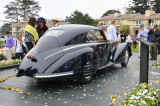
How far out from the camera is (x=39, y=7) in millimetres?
80000

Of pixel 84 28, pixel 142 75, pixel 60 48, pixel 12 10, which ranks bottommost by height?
pixel 142 75

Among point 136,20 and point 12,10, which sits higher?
point 12,10

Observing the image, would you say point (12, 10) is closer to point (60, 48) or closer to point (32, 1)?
point (32, 1)

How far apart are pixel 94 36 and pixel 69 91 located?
228 cm

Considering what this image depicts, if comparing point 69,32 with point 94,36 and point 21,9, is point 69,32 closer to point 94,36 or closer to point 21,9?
point 94,36

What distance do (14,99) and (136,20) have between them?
206 feet

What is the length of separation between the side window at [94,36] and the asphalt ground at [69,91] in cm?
136

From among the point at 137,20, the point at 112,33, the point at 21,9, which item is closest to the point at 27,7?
the point at 21,9

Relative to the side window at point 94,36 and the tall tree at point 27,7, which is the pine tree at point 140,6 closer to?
the tall tree at point 27,7

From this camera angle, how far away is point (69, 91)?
5090 millimetres

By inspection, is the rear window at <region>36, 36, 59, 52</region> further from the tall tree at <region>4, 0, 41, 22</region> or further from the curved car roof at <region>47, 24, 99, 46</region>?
the tall tree at <region>4, 0, 41, 22</region>

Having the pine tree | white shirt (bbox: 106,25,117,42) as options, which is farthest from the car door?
the pine tree

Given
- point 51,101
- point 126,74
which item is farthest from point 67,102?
point 126,74

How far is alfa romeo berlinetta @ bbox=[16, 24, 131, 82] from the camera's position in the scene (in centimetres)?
507
